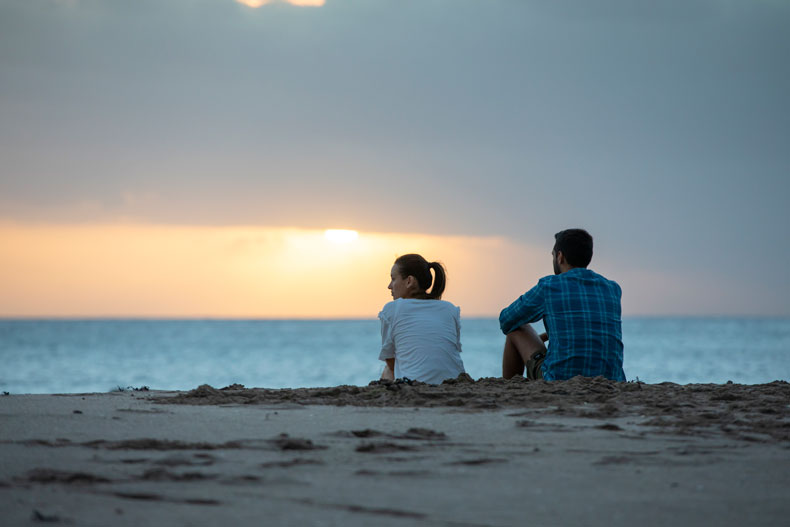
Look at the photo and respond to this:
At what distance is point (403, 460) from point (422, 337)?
2657mm

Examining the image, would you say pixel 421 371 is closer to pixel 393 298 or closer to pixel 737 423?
pixel 393 298

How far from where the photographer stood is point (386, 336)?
5691 mm

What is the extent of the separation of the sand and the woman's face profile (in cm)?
134

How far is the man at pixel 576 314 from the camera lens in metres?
5.36

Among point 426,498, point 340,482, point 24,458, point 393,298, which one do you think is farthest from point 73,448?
point 393,298

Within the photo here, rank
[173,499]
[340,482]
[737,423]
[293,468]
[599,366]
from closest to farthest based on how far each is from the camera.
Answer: [173,499], [340,482], [293,468], [737,423], [599,366]

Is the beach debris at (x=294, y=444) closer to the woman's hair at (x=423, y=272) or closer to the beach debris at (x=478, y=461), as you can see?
the beach debris at (x=478, y=461)

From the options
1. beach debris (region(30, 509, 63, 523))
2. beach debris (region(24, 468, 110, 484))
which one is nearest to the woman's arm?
beach debris (region(24, 468, 110, 484))

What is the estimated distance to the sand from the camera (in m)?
2.24

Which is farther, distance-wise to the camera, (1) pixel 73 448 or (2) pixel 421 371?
→ (2) pixel 421 371

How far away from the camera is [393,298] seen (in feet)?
19.7

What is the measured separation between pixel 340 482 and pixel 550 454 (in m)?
0.84

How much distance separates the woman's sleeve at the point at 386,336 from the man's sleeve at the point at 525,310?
28.6 inches

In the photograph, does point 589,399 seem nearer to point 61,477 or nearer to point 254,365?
point 61,477
